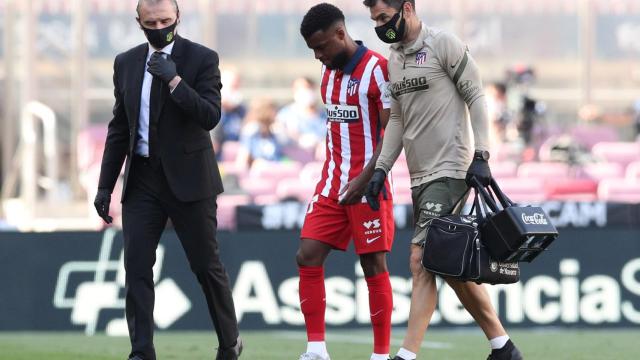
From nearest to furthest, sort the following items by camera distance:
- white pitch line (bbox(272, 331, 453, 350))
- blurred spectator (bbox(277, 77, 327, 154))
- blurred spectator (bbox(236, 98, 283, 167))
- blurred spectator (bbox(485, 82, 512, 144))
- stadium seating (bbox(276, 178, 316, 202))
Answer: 1. white pitch line (bbox(272, 331, 453, 350))
2. stadium seating (bbox(276, 178, 316, 202))
3. blurred spectator (bbox(236, 98, 283, 167))
4. blurred spectator (bbox(277, 77, 327, 154))
5. blurred spectator (bbox(485, 82, 512, 144))

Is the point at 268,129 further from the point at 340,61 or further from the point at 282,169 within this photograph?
the point at 340,61

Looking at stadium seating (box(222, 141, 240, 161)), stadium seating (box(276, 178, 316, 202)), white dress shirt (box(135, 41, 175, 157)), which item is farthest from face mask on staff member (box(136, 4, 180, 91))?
stadium seating (box(222, 141, 240, 161))

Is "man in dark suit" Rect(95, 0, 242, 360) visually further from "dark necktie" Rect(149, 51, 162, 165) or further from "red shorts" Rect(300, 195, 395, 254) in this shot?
"red shorts" Rect(300, 195, 395, 254)

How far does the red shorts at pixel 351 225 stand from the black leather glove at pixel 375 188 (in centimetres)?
35

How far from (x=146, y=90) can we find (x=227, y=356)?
1549mm

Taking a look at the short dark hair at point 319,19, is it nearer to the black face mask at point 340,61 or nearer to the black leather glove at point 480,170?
the black face mask at point 340,61

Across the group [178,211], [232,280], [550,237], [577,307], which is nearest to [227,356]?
[178,211]

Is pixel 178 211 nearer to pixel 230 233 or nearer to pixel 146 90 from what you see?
pixel 146 90

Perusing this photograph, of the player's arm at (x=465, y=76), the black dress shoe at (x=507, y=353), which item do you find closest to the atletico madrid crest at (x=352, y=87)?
the player's arm at (x=465, y=76)

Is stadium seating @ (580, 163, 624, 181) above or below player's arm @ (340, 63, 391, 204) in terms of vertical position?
below

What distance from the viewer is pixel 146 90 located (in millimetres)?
7750

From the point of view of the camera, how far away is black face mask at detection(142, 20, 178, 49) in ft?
25.0

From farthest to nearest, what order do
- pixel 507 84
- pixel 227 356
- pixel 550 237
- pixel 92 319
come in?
1. pixel 507 84
2. pixel 92 319
3. pixel 227 356
4. pixel 550 237

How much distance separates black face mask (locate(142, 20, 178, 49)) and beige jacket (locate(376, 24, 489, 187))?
4.06 ft
